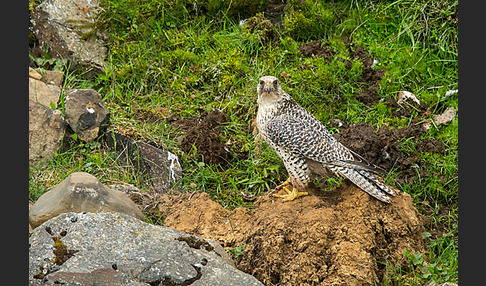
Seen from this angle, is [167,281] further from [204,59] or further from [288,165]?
[204,59]

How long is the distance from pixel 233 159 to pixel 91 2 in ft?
12.2

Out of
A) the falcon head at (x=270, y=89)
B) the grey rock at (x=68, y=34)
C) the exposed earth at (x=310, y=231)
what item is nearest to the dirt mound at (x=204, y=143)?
the exposed earth at (x=310, y=231)

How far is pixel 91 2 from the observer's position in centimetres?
939

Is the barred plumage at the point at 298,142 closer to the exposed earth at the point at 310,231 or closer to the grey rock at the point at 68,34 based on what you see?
the exposed earth at the point at 310,231

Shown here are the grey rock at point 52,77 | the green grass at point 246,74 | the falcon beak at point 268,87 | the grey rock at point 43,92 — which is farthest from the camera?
the grey rock at point 52,77

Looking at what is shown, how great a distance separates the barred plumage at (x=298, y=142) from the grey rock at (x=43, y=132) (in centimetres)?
262

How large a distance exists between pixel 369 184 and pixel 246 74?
10.8 feet

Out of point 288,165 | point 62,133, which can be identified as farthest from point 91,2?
point 288,165

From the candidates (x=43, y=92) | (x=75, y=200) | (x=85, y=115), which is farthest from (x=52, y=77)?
(x=75, y=200)

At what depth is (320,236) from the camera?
564 centimetres

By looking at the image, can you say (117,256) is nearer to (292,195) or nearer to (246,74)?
(292,195)

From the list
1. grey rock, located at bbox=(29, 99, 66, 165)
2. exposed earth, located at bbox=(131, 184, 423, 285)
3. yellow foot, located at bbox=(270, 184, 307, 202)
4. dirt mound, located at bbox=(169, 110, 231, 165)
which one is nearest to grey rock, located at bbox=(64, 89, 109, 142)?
grey rock, located at bbox=(29, 99, 66, 165)

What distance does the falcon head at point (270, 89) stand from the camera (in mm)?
6703

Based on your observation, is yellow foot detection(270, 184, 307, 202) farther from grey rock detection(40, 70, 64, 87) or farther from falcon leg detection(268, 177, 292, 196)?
grey rock detection(40, 70, 64, 87)
